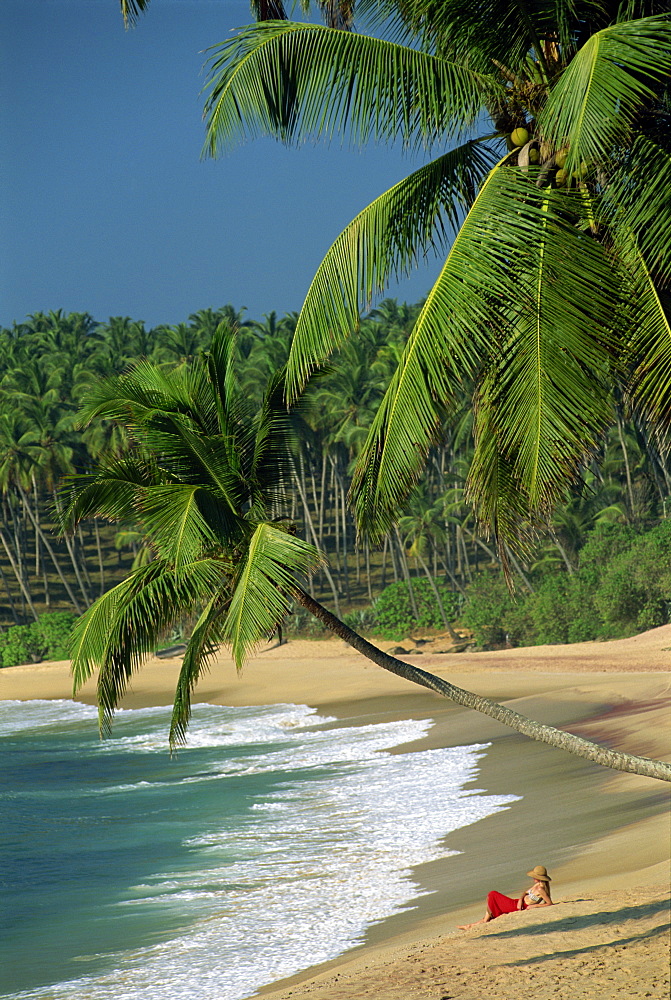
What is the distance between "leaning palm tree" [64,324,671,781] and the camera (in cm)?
657

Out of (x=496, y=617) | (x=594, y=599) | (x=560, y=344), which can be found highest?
(x=560, y=344)

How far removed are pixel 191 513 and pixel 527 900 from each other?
17.2 ft

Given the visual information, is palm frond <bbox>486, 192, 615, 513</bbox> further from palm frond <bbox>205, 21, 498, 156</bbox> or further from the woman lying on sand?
the woman lying on sand

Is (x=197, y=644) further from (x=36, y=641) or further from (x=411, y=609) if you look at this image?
(x=36, y=641)

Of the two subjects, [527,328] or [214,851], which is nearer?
[527,328]

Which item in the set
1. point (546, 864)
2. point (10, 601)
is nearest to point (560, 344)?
point (546, 864)

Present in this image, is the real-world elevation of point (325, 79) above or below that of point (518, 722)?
above

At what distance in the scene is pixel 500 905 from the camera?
9477 millimetres

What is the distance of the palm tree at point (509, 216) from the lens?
4797 millimetres

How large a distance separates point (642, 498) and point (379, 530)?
41316 mm

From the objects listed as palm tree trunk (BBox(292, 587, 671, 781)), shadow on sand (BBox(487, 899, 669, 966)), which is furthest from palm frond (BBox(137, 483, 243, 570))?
shadow on sand (BBox(487, 899, 669, 966))

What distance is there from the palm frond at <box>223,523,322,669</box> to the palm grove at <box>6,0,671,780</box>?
15 mm

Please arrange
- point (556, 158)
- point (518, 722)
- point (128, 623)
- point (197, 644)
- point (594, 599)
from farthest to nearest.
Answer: point (594, 599) < point (128, 623) < point (197, 644) < point (518, 722) < point (556, 158)

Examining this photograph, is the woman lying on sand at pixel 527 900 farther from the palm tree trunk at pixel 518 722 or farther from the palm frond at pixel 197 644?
the palm frond at pixel 197 644
